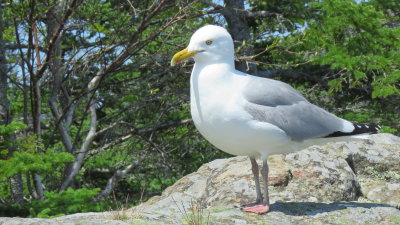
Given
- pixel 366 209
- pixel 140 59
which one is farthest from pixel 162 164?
pixel 366 209

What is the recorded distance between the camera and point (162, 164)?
410 inches

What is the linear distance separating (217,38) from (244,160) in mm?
2163

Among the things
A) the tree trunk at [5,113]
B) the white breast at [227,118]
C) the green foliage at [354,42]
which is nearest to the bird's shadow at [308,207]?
the white breast at [227,118]

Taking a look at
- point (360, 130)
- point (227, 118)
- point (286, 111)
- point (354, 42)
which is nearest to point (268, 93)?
point (286, 111)

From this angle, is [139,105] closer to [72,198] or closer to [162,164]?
[162,164]

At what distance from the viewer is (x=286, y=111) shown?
4242 millimetres

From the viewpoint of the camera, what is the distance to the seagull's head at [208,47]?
4.13 meters

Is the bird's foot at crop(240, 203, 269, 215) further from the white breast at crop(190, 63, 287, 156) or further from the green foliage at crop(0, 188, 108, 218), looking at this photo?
the green foliage at crop(0, 188, 108, 218)

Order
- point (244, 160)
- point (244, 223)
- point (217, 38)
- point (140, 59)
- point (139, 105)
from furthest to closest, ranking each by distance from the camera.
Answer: point (139, 105) < point (140, 59) < point (244, 160) < point (217, 38) < point (244, 223)

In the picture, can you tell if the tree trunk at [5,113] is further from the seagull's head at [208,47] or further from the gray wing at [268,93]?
the gray wing at [268,93]

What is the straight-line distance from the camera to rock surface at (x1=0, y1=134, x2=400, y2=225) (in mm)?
3801

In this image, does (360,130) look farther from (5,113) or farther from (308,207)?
(5,113)

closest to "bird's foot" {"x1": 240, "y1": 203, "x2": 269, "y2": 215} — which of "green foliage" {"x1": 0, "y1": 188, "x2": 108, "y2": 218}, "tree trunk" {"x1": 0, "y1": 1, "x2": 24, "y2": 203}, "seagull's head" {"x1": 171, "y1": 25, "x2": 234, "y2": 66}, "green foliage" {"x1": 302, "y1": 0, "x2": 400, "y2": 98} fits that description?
"seagull's head" {"x1": 171, "y1": 25, "x2": 234, "y2": 66}

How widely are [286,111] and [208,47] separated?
0.81 m
